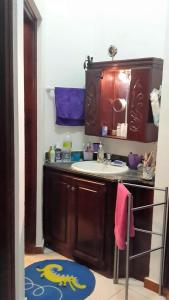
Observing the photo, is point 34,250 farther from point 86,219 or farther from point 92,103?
point 92,103

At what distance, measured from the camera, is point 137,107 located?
2432mm

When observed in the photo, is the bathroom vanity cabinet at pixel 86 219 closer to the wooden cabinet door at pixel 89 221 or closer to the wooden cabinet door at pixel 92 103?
the wooden cabinet door at pixel 89 221

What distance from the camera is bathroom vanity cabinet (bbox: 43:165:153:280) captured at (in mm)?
2332

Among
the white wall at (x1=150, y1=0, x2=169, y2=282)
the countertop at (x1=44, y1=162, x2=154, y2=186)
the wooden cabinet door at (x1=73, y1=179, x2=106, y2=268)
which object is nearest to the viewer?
the white wall at (x1=150, y1=0, x2=169, y2=282)

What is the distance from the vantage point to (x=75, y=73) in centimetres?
291

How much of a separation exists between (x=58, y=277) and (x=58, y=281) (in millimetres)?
54

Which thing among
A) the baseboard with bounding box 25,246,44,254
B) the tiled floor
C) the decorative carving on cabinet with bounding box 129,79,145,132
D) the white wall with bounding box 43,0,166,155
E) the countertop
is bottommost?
the tiled floor

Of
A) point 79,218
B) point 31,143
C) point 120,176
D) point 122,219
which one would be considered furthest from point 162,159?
point 31,143

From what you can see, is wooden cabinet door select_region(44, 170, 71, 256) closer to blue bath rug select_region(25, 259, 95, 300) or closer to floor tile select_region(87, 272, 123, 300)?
blue bath rug select_region(25, 259, 95, 300)

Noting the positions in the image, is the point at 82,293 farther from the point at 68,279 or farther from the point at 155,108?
the point at 155,108

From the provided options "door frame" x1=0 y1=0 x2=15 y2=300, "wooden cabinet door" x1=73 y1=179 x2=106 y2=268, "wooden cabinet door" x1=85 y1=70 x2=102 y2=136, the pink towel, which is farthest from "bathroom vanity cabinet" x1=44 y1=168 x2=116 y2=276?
"door frame" x1=0 y1=0 x2=15 y2=300

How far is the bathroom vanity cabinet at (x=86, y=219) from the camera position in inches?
91.8

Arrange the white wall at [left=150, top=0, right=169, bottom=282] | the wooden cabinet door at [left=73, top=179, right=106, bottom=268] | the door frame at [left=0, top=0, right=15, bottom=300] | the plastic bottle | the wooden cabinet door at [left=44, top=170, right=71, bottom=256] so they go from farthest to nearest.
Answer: the plastic bottle < the wooden cabinet door at [left=44, top=170, right=71, bottom=256] < the wooden cabinet door at [left=73, top=179, right=106, bottom=268] < the white wall at [left=150, top=0, right=169, bottom=282] < the door frame at [left=0, top=0, right=15, bottom=300]

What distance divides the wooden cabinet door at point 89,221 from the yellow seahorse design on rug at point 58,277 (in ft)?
0.70
